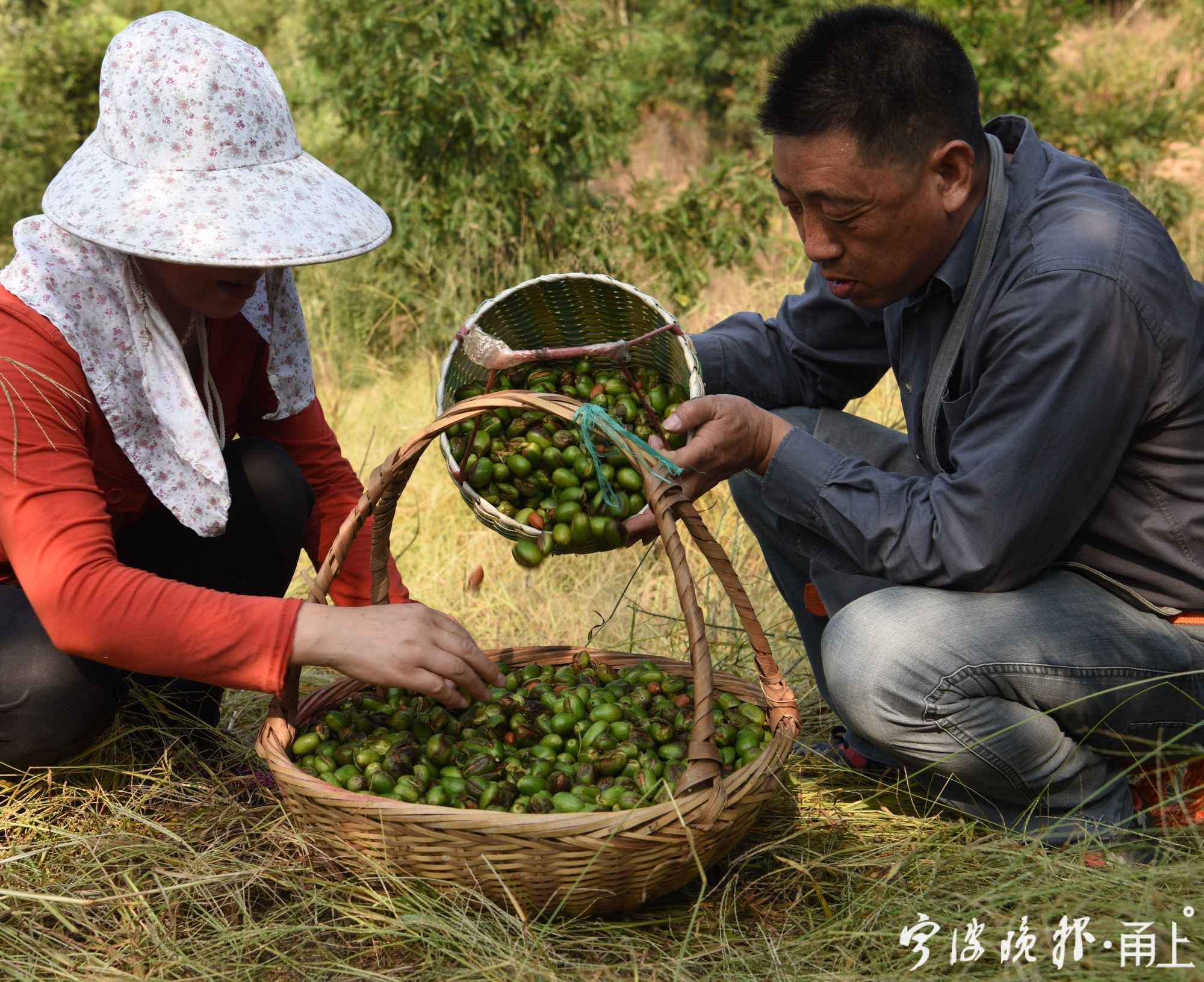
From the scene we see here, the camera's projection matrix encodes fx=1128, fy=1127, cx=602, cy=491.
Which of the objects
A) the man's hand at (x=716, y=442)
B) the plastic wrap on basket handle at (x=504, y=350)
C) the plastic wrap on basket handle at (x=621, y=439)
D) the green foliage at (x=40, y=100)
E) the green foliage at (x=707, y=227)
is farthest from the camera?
the green foliage at (x=40, y=100)

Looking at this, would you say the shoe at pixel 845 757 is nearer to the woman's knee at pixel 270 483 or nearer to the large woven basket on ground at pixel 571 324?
the large woven basket on ground at pixel 571 324

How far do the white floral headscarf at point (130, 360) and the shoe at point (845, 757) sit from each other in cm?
158

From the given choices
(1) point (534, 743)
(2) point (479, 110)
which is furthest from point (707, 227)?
(1) point (534, 743)

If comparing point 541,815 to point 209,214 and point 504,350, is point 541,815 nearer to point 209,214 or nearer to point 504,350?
point 504,350

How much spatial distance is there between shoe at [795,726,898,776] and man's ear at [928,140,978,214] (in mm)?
1360

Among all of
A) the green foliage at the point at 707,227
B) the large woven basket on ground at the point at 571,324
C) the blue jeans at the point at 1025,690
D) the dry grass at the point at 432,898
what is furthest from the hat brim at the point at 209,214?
the green foliage at the point at 707,227

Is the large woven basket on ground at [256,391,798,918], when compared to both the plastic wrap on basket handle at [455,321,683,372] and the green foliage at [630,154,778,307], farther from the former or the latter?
the green foliage at [630,154,778,307]

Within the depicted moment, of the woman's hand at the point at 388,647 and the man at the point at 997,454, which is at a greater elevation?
the man at the point at 997,454

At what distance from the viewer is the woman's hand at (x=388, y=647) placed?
2174 mm

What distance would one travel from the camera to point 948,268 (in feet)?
8.07

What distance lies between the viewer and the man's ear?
7.66 ft

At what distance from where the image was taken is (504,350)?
2701 millimetres

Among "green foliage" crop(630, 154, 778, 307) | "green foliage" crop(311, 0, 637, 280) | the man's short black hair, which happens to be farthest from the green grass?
"green foliage" crop(630, 154, 778, 307)

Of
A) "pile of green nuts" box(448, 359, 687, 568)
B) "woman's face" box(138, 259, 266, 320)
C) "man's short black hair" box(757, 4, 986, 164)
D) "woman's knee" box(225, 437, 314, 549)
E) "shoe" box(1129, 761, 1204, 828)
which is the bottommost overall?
"shoe" box(1129, 761, 1204, 828)
